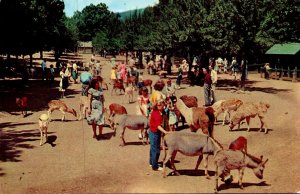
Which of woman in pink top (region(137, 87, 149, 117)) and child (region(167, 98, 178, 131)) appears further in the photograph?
woman in pink top (region(137, 87, 149, 117))

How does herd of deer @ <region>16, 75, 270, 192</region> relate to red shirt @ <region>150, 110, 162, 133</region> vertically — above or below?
below

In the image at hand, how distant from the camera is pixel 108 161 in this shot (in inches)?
537

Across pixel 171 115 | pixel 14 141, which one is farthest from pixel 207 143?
pixel 14 141

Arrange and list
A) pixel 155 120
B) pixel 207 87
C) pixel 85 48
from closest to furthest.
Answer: pixel 155 120
pixel 207 87
pixel 85 48

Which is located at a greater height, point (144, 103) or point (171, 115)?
point (144, 103)

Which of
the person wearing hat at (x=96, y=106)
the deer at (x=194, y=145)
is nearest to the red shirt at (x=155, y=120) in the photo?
the deer at (x=194, y=145)

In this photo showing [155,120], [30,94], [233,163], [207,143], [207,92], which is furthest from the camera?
[30,94]

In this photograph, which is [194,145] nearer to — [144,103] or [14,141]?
[144,103]

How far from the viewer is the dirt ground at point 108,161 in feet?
36.3

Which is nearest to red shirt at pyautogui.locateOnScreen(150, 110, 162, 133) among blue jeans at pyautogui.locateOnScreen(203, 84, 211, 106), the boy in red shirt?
the boy in red shirt

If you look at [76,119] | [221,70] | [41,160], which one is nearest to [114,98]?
[76,119]

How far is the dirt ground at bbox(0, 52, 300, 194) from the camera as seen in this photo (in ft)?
36.3

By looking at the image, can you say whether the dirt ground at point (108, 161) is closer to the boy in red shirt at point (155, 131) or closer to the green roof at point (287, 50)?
the boy in red shirt at point (155, 131)

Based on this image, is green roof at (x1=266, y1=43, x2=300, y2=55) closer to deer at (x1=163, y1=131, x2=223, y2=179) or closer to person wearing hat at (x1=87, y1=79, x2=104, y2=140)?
person wearing hat at (x1=87, y1=79, x2=104, y2=140)
